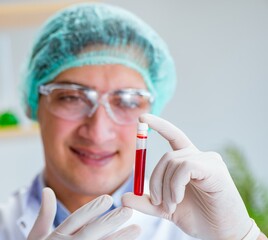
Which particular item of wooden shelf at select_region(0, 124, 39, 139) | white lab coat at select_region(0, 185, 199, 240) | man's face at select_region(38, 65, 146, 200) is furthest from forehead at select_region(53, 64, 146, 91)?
wooden shelf at select_region(0, 124, 39, 139)

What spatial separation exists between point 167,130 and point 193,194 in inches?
8.0

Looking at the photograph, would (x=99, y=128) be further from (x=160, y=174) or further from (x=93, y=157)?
(x=160, y=174)

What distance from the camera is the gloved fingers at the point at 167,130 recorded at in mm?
1104

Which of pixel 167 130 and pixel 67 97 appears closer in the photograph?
pixel 167 130

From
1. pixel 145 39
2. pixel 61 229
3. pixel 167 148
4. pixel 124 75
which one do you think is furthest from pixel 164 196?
pixel 167 148

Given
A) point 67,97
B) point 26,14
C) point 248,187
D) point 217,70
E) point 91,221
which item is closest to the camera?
point 91,221

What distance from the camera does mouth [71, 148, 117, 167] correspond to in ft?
5.16

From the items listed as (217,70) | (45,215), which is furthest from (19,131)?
(45,215)

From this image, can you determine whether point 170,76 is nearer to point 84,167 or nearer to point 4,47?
point 84,167

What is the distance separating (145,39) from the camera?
65.8 inches

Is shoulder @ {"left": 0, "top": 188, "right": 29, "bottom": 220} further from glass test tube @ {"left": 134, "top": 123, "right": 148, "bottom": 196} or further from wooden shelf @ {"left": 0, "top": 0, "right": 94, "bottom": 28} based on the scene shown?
wooden shelf @ {"left": 0, "top": 0, "right": 94, "bottom": 28}

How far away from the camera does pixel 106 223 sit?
1.14m

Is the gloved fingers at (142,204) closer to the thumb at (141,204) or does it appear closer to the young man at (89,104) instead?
the thumb at (141,204)

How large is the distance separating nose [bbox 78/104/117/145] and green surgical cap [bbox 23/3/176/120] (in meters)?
0.18
